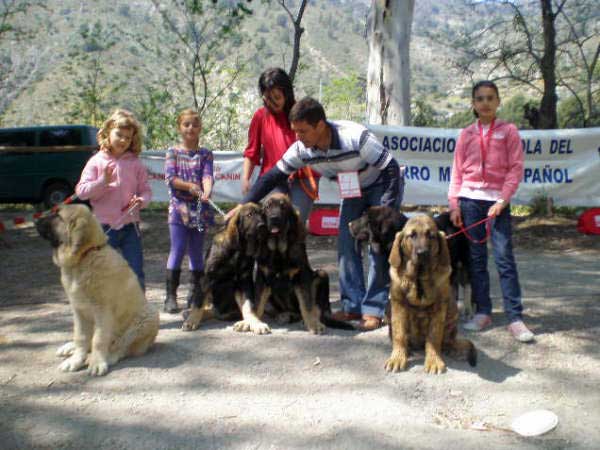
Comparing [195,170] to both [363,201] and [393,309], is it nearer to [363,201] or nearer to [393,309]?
[363,201]

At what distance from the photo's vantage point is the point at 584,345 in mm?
4965

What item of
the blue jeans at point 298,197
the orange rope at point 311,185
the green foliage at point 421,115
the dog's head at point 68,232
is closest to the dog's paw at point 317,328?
the blue jeans at point 298,197

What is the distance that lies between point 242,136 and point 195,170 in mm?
17267

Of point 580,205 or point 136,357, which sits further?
point 580,205

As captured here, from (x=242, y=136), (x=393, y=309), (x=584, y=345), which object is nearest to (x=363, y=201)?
(x=393, y=309)

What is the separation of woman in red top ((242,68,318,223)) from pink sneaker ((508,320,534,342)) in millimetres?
2226

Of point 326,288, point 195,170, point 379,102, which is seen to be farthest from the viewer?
point 379,102

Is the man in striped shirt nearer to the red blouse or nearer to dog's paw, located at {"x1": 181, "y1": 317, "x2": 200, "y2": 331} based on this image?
the red blouse

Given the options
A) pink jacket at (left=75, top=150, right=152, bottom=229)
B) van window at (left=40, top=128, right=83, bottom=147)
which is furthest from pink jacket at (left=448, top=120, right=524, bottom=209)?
van window at (left=40, top=128, right=83, bottom=147)

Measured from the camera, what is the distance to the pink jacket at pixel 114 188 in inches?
203

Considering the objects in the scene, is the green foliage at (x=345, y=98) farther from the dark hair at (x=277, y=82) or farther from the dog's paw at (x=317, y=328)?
the dog's paw at (x=317, y=328)

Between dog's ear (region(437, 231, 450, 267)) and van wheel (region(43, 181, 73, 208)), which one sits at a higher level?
van wheel (region(43, 181, 73, 208))

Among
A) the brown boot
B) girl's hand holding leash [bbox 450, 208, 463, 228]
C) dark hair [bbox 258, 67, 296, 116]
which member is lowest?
the brown boot

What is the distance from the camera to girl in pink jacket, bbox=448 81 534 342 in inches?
201
